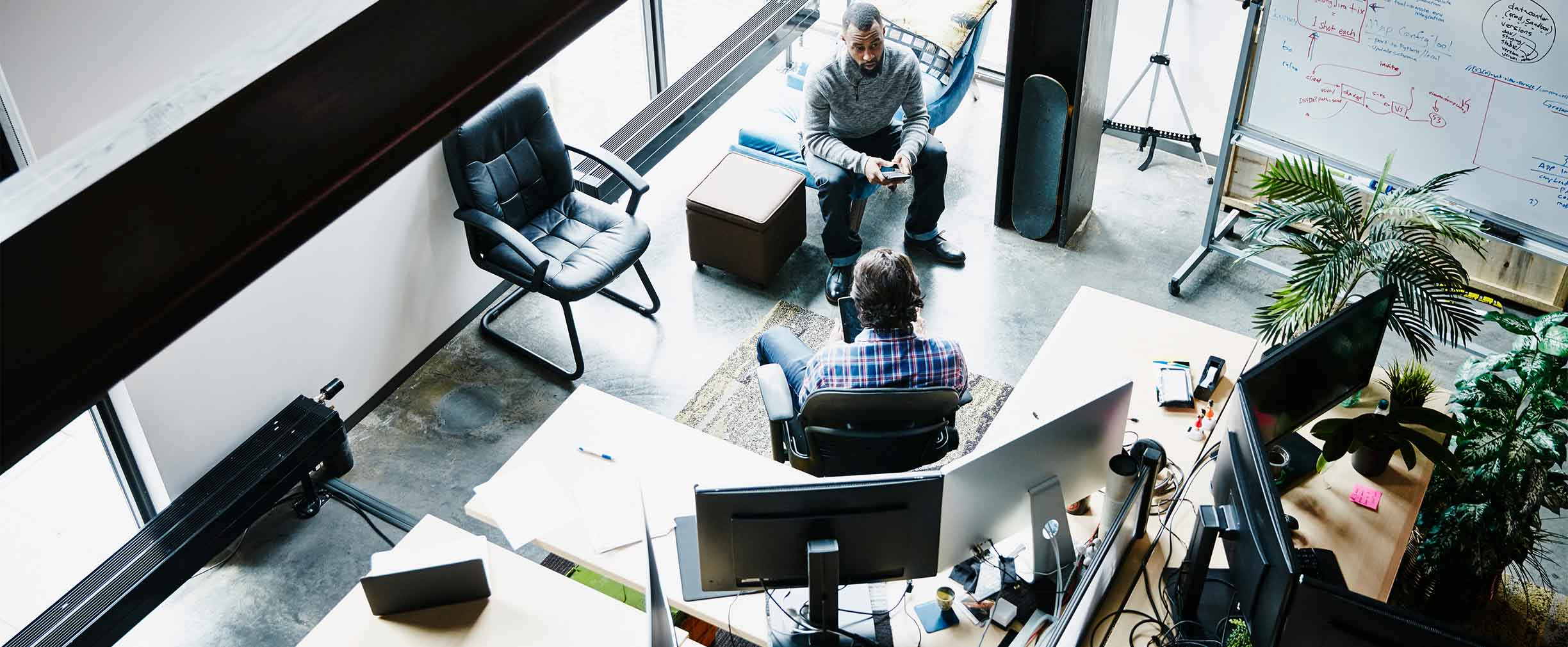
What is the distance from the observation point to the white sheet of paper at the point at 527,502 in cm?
338

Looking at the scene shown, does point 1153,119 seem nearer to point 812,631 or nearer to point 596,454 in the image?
point 596,454

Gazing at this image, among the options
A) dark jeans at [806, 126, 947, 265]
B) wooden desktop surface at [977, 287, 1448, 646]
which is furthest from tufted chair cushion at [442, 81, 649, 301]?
wooden desktop surface at [977, 287, 1448, 646]

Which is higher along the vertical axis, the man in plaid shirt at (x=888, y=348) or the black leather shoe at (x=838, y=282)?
the man in plaid shirt at (x=888, y=348)

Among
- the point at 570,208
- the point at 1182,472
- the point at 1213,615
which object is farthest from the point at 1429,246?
the point at 570,208

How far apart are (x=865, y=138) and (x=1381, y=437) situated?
2.71 meters

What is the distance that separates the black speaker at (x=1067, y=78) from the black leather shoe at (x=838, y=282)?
2.83 feet

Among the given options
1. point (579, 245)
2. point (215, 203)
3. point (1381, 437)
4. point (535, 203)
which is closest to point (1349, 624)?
point (1381, 437)

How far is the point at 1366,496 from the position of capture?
333 cm

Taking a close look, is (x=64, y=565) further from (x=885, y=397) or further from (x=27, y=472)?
(x=885, y=397)

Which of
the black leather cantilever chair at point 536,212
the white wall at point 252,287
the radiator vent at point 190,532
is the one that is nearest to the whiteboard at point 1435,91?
the black leather cantilever chair at point 536,212

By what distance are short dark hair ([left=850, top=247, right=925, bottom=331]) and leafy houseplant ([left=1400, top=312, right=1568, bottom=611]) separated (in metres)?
1.58

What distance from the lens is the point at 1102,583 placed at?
9.55 ft

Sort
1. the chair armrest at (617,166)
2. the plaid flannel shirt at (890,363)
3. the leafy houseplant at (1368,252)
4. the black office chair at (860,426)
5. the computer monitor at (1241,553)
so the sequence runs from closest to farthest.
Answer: the computer monitor at (1241,553)
the black office chair at (860,426)
the plaid flannel shirt at (890,363)
the leafy houseplant at (1368,252)
the chair armrest at (617,166)

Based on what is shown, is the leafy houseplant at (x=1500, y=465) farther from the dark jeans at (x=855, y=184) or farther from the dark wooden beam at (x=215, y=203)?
the dark wooden beam at (x=215, y=203)
